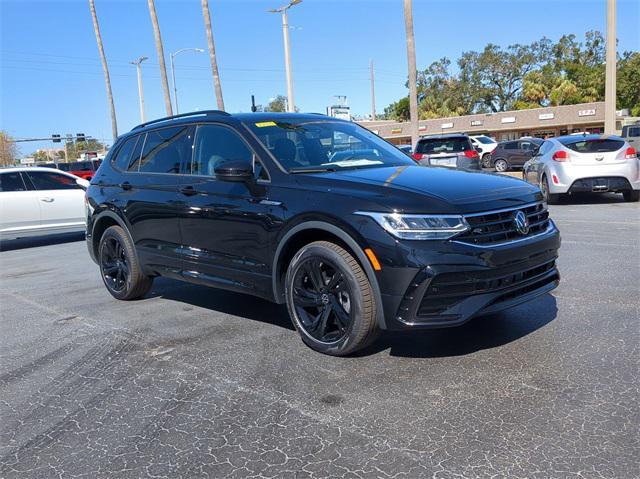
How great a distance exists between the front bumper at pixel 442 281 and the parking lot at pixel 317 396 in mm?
398

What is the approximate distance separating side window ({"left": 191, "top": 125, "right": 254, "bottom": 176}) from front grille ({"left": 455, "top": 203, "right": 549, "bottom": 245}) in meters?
1.94

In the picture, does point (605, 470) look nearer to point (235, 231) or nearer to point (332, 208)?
point (332, 208)

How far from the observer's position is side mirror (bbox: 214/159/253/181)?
4477 mm

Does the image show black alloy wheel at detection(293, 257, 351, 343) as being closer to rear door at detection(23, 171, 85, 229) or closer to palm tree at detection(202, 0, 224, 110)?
rear door at detection(23, 171, 85, 229)

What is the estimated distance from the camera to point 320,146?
4934mm

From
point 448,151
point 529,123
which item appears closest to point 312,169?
point 448,151

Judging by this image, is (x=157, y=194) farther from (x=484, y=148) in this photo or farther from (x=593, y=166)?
(x=484, y=148)

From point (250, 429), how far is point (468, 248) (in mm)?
1666

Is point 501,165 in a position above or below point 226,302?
below

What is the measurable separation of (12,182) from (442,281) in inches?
425

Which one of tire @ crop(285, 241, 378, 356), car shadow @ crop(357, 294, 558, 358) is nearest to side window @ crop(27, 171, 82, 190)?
tire @ crop(285, 241, 378, 356)

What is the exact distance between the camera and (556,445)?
111 inches

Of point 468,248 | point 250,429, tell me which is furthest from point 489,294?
point 250,429

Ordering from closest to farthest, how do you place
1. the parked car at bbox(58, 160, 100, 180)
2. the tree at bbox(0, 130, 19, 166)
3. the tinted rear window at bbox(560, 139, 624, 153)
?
the tinted rear window at bbox(560, 139, 624, 153)
the parked car at bbox(58, 160, 100, 180)
the tree at bbox(0, 130, 19, 166)
